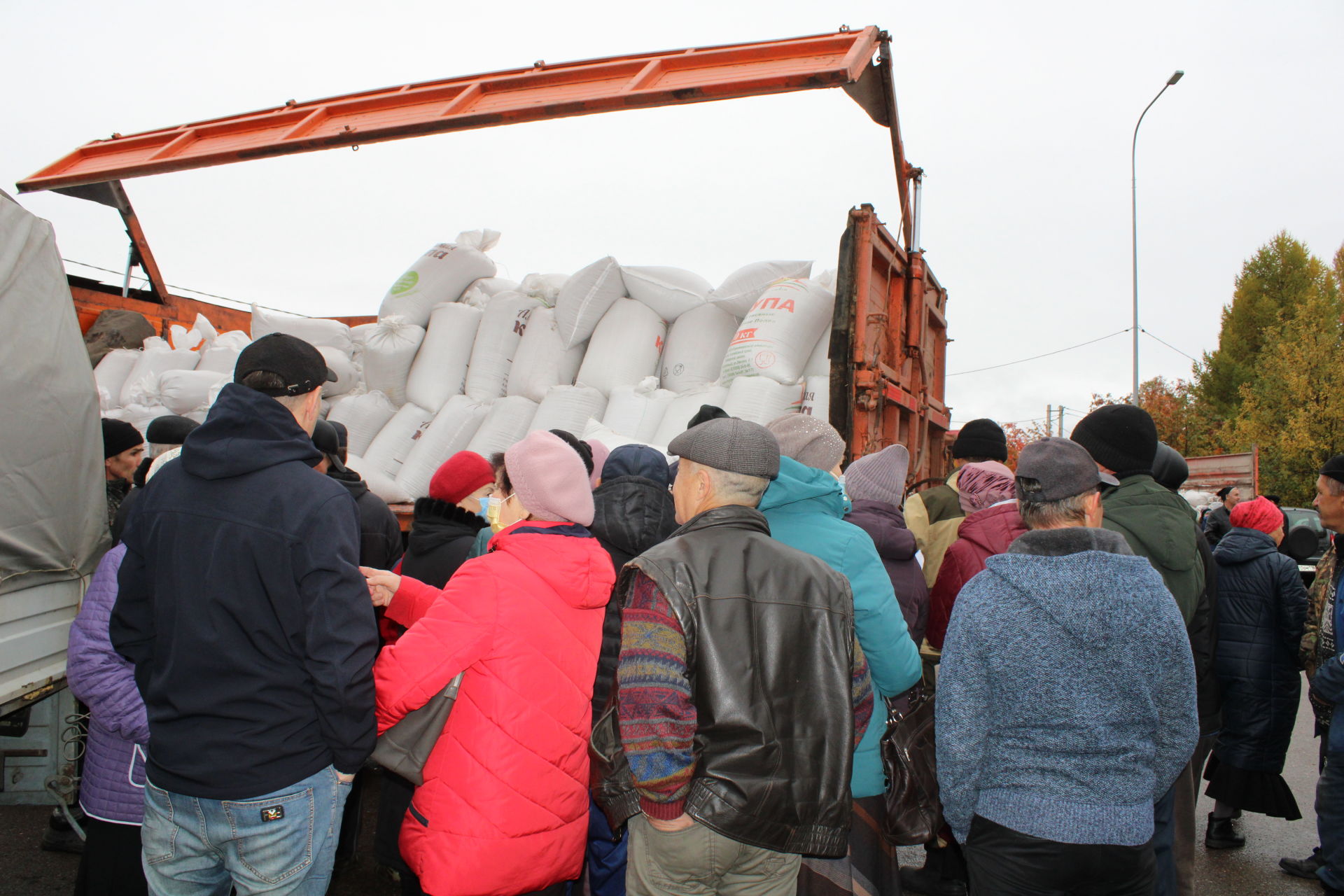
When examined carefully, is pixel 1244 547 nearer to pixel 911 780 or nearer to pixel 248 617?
pixel 911 780

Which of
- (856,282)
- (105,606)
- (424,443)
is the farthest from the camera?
(424,443)

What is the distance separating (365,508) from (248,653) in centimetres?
168

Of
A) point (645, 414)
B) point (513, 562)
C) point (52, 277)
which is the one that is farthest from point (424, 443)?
point (513, 562)

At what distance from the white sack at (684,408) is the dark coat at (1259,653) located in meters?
2.62

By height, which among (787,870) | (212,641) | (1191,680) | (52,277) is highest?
(52,277)

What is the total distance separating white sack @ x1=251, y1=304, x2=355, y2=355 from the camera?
Answer: 629 cm

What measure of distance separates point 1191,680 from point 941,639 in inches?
46.7

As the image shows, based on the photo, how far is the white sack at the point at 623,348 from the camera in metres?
5.49

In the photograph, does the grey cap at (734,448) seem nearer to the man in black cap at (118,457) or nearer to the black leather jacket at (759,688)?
the black leather jacket at (759,688)

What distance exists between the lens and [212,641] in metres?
1.51

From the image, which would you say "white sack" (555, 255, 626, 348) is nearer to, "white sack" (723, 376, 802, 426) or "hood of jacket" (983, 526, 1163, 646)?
"white sack" (723, 376, 802, 426)

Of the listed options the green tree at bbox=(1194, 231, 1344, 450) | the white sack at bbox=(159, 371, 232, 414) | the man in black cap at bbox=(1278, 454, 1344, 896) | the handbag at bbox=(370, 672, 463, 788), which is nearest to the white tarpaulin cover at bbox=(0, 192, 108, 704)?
the handbag at bbox=(370, 672, 463, 788)

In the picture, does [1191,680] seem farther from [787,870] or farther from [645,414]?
[645,414]

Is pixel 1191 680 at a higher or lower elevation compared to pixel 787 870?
higher
